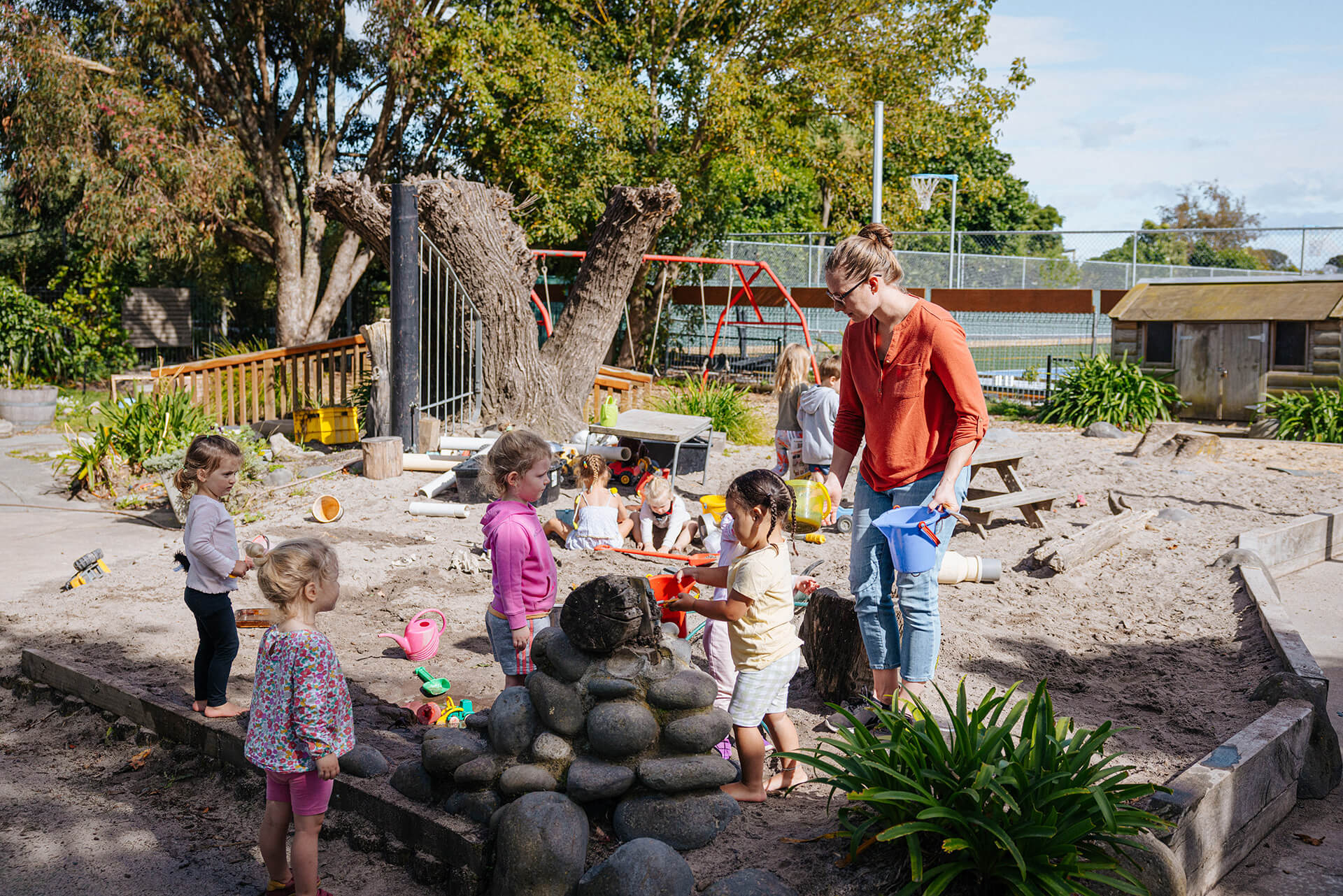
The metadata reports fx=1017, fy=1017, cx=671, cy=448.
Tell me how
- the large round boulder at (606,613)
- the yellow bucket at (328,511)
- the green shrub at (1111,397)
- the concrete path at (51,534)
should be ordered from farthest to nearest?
the green shrub at (1111,397) → the yellow bucket at (328,511) → the concrete path at (51,534) → the large round boulder at (606,613)

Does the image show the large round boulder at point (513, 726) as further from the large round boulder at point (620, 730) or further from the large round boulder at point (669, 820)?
the large round boulder at point (669, 820)

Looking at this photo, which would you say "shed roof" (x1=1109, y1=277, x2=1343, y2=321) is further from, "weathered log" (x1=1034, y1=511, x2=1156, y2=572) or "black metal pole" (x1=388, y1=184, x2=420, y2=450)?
"black metal pole" (x1=388, y1=184, x2=420, y2=450)

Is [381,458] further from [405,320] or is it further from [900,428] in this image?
[900,428]

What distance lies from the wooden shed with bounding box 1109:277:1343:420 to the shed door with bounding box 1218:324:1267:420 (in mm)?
10

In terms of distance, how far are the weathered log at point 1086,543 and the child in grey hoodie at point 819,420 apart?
1657mm

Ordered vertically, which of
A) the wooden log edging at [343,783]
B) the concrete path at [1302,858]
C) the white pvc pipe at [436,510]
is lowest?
the concrete path at [1302,858]

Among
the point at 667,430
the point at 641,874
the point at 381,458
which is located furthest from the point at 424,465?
the point at 641,874

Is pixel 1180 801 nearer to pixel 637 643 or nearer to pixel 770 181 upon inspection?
pixel 637 643

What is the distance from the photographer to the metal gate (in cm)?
1080

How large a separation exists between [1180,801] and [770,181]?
17.4 metres

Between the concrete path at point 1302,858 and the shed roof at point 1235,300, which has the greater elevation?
the shed roof at point 1235,300

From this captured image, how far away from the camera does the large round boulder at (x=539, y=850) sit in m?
2.90

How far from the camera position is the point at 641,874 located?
2.78 meters

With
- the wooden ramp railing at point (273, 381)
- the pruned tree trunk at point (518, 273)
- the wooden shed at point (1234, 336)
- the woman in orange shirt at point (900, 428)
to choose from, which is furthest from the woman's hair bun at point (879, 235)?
the wooden shed at point (1234, 336)
